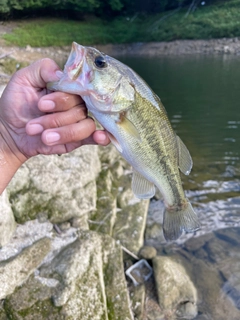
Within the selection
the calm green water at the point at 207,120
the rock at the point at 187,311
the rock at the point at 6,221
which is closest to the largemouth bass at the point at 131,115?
the rock at the point at 6,221

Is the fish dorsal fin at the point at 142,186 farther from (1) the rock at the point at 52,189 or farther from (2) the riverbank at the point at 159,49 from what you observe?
(2) the riverbank at the point at 159,49

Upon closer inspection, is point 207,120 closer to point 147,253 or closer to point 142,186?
point 147,253

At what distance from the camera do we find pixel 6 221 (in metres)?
4.28

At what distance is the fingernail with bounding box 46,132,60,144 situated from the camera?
2.41 meters

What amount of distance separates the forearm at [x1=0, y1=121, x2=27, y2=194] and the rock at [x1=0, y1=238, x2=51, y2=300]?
1.35 meters

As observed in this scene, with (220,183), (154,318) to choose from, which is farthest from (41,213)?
(220,183)

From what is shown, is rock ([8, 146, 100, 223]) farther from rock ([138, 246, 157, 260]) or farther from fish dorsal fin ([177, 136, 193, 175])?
fish dorsal fin ([177, 136, 193, 175])

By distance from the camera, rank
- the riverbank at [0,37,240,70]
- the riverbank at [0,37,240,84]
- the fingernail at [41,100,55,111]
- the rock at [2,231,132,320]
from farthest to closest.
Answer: the riverbank at [0,37,240,70], the riverbank at [0,37,240,84], the rock at [2,231,132,320], the fingernail at [41,100,55,111]

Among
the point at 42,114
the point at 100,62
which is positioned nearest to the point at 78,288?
the point at 42,114

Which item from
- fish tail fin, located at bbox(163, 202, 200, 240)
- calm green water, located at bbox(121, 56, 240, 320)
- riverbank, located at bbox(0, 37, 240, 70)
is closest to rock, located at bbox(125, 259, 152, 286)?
calm green water, located at bbox(121, 56, 240, 320)

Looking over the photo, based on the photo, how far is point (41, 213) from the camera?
4844 mm

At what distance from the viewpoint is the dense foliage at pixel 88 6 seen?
137ft

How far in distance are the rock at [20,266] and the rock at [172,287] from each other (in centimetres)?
182

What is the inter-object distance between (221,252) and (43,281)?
11.7 ft
